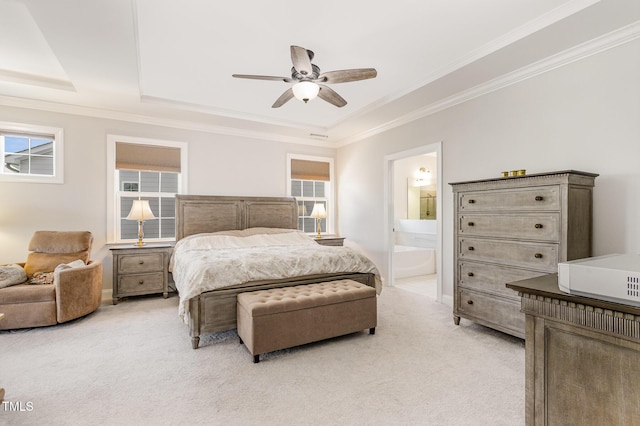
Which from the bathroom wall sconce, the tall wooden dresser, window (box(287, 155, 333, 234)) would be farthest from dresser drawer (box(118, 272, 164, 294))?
the bathroom wall sconce

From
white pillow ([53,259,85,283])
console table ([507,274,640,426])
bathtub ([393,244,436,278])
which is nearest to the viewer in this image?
console table ([507,274,640,426])

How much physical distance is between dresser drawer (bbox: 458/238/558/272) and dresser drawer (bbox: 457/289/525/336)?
0.37 metres

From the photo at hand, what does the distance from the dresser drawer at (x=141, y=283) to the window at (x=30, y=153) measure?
1.65 m

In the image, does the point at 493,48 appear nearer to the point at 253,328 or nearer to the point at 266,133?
the point at 253,328

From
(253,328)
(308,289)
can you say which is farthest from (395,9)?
(253,328)

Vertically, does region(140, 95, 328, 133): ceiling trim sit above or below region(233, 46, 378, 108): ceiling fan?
above

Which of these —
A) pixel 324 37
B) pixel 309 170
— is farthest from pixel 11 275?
pixel 309 170

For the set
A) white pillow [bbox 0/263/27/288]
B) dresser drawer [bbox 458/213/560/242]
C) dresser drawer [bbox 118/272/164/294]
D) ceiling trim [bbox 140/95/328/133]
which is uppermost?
ceiling trim [bbox 140/95/328/133]

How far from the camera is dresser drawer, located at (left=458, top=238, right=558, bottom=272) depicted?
263 cm

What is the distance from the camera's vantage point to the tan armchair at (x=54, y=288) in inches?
125

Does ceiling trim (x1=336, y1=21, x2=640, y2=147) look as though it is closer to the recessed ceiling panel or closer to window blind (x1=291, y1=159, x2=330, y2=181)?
the recessed ceiling panel

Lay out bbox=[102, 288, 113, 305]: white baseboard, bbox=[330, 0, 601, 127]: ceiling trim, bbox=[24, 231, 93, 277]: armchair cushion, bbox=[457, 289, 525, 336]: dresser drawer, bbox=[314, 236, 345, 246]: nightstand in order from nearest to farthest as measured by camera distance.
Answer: bbox=[330, 0, 601, 127]: ceiling trim → bbox=[457, 289, 525, 336]: dresser drawer → bbox=[24, 231, 93, 277]: armchair cushion → bbox=[102, 288, 113, 305]: white baseboard → bbox=[314, 236, 345, 246]: nightstand

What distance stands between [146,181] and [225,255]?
2.79 m

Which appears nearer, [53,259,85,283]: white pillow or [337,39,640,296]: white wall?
[337,39,640,296]: white wall
